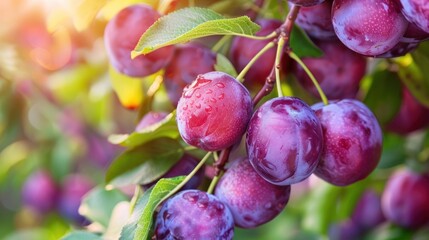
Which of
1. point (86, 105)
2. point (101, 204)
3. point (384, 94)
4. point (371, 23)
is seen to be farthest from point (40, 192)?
point (371, 23)

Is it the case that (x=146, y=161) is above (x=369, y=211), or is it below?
above

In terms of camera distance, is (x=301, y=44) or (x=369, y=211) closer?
(x=301, y=44)

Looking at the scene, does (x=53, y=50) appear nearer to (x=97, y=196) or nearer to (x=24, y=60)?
(x=24, y=60)

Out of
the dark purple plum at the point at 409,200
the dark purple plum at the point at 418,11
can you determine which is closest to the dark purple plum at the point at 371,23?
the dark purple plum at the point at 418,11

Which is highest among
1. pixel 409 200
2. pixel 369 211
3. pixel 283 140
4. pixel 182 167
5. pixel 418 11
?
pixel 418 11

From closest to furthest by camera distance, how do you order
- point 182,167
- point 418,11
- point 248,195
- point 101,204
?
1. point 418,11
2. point 248,195
3. point 182,167
4. point 101,204

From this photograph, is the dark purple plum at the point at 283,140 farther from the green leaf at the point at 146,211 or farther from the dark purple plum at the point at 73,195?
the dark purple plum at the point at 73,195

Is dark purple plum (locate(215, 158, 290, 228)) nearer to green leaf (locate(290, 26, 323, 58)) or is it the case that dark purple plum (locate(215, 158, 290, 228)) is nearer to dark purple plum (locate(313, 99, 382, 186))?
dark purple plum (locate(313, 99, 382, 186))

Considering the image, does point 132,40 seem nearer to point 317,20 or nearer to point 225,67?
point 225,67
